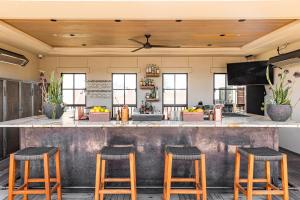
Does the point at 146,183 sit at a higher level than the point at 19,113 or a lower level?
lower

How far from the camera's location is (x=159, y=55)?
8.78 metres

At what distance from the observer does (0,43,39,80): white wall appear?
22.6 ft

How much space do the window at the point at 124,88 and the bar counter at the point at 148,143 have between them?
5.13 meters

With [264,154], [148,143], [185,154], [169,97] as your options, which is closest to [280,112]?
[264,154]

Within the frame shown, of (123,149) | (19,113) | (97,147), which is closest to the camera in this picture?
(123,149)

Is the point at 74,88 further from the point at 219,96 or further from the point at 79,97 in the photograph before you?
the point at 219,96

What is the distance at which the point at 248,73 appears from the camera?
8.04m

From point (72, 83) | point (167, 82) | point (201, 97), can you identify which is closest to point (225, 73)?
point (201, 97)

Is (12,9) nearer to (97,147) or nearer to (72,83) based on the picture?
(97,147)

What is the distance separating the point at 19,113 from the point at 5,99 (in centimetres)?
70

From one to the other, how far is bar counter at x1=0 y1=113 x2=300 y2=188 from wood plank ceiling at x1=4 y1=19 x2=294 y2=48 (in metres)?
A: 2.37

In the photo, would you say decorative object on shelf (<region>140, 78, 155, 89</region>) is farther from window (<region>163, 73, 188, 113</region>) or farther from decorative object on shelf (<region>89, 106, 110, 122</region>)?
decorative object on shelf (<region>89, 106, 110, 122</region>)

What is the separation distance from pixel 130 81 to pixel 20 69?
10.6 ft

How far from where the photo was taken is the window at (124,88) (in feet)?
30.0
